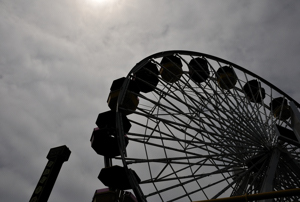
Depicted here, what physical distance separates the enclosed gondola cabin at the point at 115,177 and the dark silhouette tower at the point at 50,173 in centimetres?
235

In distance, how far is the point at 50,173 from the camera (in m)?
14.2

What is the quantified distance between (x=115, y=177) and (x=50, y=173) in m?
3.57

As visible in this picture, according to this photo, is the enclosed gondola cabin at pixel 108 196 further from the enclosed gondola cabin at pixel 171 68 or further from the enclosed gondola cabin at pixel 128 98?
the enclosed gondola cabin at pixel 171 68

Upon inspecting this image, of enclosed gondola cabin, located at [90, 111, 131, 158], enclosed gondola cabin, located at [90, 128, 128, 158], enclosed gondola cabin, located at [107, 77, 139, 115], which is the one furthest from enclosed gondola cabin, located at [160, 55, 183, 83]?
enclosed gondola cabin, located at [90, 128, 128, 158]

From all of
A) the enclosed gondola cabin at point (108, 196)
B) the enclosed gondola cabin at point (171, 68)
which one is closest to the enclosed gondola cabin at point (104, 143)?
the enclosed gondola cabin at point (108, 196)

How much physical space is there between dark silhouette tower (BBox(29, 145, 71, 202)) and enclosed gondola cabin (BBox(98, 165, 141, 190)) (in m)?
2.35

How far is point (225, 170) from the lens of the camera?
36.6 ft

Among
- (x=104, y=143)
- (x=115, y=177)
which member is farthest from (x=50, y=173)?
(x=104, y=143)

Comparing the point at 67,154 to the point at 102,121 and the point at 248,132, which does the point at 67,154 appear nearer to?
the point at 102,121

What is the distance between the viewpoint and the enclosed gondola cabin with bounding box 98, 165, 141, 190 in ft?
51.1

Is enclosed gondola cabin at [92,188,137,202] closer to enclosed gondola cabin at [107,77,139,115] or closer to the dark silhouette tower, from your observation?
the dark silhouette tower

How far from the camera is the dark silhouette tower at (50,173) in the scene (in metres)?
13.1

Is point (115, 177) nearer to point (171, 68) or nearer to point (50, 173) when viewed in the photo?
point (50, 173)

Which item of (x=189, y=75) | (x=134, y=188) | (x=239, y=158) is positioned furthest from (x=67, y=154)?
(x=239, y=158)
